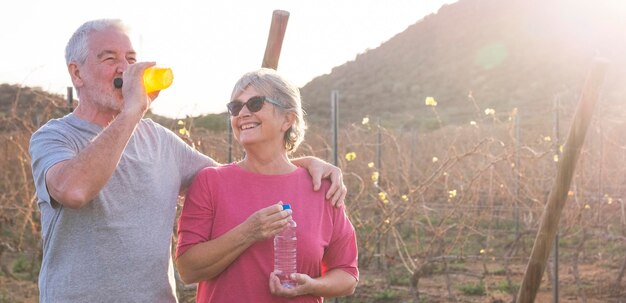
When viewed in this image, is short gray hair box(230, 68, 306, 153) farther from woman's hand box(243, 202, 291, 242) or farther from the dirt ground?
the dirt ground

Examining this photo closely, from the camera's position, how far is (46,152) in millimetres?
2359

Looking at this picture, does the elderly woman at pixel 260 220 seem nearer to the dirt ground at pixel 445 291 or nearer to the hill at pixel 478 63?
the dirt ground at pixel 445 291

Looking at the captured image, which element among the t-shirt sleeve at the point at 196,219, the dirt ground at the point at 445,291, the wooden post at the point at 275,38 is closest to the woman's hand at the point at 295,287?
the t-shirt sleeve at the point at 196,219

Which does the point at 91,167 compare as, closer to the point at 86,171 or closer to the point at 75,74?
the point at 86,171

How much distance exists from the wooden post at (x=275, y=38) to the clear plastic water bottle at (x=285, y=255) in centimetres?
106

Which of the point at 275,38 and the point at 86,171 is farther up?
the point at 275,38

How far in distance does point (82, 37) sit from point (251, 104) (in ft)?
1.81

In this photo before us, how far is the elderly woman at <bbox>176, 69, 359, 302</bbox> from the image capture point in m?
2.55

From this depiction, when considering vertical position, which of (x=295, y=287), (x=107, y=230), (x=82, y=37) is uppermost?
(x=82, y=37)

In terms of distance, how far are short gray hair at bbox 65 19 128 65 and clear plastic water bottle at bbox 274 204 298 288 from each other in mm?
758

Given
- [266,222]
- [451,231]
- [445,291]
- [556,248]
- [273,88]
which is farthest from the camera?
[451,231]

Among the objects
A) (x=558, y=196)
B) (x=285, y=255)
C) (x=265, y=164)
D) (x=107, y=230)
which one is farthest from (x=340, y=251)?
(x=558, y=196)

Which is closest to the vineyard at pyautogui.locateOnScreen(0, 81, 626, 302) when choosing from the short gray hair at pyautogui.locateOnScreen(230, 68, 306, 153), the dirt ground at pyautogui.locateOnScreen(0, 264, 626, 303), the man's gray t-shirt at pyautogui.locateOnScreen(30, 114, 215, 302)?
the dirt ground at pyautogui.locateOnScreen(0, 264, 626, 303)

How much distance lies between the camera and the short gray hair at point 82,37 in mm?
2557
